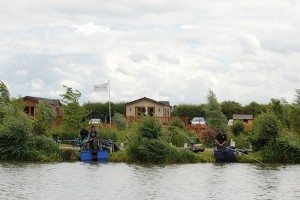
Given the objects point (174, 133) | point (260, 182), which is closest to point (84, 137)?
point (174, 133)

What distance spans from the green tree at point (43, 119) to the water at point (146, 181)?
442cm

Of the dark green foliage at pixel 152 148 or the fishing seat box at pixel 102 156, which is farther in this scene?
the fishing seat box at pixel 102 156

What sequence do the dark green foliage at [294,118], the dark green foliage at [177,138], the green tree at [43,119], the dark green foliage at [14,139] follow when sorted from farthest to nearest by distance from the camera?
the dark green foliage at [294,118] → the dark green foliage at [177,138] → the green tree at [43,119] → the dark green foliage at [14,139]

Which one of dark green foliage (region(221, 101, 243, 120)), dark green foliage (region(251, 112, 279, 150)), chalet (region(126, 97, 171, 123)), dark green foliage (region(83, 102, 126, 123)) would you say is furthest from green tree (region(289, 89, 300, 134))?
dark green foliage (region(83, 102, 126, 123))

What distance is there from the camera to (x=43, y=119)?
49.2 meters

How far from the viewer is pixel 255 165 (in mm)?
37625

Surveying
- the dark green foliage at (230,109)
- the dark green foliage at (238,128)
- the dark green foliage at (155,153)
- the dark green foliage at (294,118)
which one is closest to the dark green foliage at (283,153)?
the dark green foliage at (155,153)

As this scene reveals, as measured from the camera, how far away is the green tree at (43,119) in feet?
135

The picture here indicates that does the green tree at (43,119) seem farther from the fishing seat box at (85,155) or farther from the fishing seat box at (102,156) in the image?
the fishing seat box at (102,156)

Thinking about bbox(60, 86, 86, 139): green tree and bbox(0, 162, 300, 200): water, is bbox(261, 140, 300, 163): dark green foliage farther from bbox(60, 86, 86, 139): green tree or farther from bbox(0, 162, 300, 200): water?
bbox(60, 86, 86, 139): green tree

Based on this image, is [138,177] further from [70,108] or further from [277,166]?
[70,108]

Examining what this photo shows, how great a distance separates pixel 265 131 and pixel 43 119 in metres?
17.0

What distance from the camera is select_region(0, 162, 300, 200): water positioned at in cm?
2541

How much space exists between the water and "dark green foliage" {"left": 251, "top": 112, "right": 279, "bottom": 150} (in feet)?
10.2
